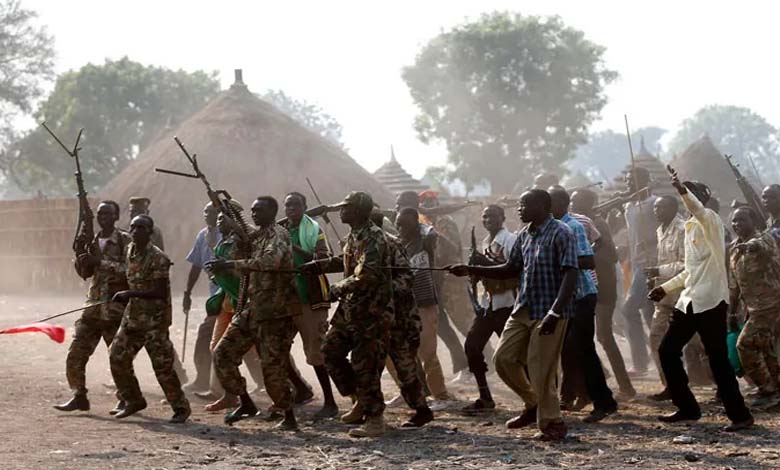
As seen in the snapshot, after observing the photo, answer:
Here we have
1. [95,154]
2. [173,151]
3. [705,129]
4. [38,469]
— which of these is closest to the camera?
[38,469]

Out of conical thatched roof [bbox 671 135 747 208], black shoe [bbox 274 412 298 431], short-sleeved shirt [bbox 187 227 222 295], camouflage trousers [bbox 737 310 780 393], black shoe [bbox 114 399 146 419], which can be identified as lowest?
black shoe [bbox 274 412 298 431]

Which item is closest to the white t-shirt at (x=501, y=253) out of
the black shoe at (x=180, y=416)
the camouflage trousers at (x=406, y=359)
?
the camouflage trousers at (x=406, y=359)

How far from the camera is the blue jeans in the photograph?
1169 cm

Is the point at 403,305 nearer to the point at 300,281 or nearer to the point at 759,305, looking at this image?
the point at 300,281

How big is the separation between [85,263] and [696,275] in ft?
16.2

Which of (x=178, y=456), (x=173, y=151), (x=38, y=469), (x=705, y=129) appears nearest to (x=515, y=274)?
(x=178, y=456)

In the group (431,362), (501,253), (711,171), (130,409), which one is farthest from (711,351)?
(711,171)

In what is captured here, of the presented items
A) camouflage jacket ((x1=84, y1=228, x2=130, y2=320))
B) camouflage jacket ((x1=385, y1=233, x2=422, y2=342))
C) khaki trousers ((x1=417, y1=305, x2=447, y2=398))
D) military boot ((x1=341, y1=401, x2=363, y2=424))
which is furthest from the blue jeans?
camouflage jacket ((x1=84, y1=228, x2=130, y2=320))

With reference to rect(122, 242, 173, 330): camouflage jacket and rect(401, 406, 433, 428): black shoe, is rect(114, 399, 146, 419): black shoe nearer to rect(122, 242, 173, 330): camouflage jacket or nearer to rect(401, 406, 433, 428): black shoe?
rect(122, 242, 173, 330): camouflage jacket

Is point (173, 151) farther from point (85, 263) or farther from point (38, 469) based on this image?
point (38, 469)

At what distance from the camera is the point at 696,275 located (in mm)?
7668

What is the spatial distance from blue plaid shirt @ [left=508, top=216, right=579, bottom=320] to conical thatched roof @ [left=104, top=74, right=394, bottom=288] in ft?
61.7

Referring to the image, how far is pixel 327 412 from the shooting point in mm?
8961

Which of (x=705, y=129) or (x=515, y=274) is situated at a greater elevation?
(x=705, y=129)
